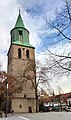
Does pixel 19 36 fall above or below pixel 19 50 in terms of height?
above

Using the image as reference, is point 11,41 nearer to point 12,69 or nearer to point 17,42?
point 17,42

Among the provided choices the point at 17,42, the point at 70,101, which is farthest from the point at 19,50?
the point at 70,101

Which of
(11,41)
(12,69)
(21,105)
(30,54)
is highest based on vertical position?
(11,41)

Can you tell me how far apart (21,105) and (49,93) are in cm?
956

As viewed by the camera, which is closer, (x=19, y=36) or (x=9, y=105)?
(x=9, y=105)

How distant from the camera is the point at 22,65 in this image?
2416 inches

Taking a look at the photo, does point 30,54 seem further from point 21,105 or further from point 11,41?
point 21,105

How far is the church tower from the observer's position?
179 ft

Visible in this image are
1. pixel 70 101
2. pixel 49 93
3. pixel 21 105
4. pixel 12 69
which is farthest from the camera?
pixel 70 101

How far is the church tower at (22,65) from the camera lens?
5447 centimetres

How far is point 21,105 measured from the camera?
181 ft

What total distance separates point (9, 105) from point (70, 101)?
152 feet

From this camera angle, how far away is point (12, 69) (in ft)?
194

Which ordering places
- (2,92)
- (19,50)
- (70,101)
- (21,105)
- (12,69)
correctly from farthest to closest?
(70,101), (19,50), (12,69), (21,105), (2,92)
